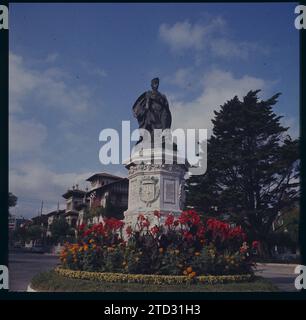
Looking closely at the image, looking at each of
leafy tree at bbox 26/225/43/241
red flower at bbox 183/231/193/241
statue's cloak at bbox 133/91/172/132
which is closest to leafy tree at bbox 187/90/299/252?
statue's cloak at bbox 133/91/172/132

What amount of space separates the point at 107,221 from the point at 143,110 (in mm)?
5264

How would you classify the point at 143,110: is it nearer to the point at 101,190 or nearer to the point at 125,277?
the point at 125,277

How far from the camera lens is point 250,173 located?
31984 mm

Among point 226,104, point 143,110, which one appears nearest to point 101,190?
point 226,104

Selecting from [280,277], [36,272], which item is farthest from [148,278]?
[280,277]

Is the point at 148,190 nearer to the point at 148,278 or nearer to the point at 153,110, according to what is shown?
the point at 153,110

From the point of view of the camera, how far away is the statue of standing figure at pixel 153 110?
53.6 feet

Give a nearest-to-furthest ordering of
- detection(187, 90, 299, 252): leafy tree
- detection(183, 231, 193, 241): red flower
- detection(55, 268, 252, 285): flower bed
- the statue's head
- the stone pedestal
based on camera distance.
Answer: detection(55, 268, 252, 285): flower bed, detection(183, 231, 193, 241): red flower, the stone pedestal, the statue's head, detection(187, 90, 299, 252): leafy tree

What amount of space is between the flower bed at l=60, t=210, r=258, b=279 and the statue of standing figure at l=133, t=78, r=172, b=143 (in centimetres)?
477

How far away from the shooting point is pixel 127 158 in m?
15.6

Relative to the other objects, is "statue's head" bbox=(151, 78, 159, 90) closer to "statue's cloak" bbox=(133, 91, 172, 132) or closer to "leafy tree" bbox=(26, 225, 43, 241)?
"statue's cloak" bbox=(133, 91, 172, 132)

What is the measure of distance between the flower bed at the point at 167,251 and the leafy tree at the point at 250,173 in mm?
19276

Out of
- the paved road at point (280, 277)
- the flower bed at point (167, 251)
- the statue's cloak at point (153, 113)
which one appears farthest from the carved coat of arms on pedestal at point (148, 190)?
the paved road at point (280, 277)

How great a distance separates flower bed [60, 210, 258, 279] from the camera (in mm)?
11391
